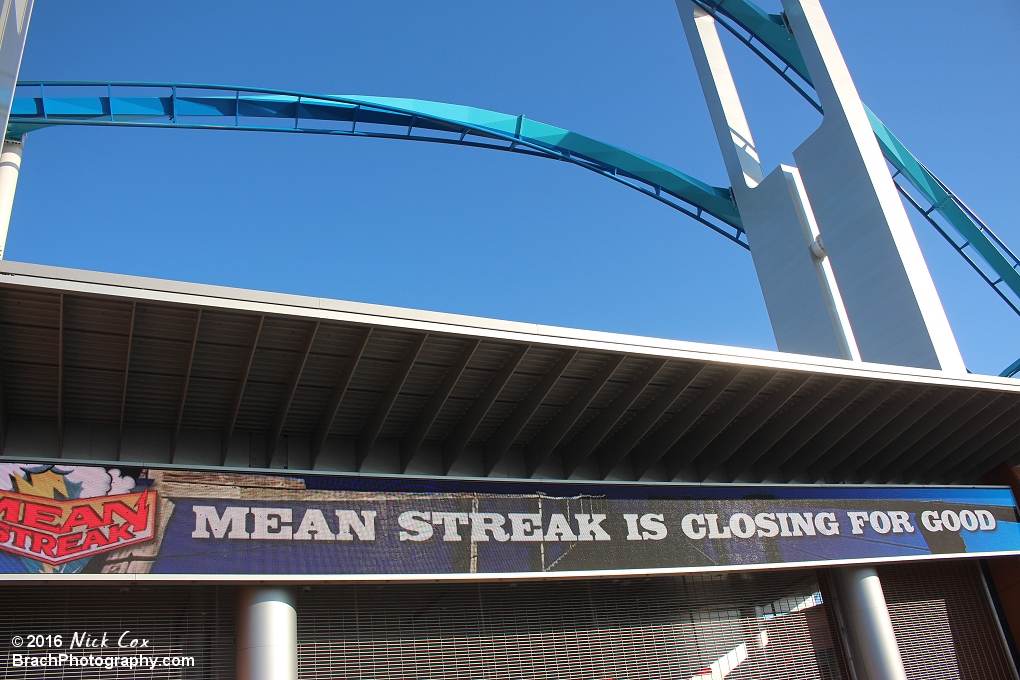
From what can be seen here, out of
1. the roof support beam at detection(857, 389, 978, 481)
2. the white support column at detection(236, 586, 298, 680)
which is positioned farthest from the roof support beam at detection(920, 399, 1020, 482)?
the white support column at detection(236, 586, 298, 680)

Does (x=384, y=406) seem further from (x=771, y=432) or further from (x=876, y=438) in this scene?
(x=876, y=438)

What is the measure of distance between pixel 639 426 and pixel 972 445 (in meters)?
9.98

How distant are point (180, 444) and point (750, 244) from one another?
71.0 ft

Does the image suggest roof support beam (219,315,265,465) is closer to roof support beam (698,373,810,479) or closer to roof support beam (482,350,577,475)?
roof support beam (482,350,577,475)

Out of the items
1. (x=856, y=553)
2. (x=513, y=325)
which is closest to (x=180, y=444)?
(x=513, y=325)

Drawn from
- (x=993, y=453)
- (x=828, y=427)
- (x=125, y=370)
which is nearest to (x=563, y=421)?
(x=828, y=427)

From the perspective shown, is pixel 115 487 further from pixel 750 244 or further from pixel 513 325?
pixel 750 244

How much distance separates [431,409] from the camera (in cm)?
1528

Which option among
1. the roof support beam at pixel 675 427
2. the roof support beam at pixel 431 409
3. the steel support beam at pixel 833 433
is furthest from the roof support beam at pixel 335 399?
the steel support beam at pixel 833 433

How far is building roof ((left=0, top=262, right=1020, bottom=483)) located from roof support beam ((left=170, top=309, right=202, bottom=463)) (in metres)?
0.03

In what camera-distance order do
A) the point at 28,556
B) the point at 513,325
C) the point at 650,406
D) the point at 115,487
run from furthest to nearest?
the point at 650,406, the point at 513,325, the point at 115,487, the point at 28,556

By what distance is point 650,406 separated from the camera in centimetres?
1698

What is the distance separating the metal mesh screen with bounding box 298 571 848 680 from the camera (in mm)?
14570

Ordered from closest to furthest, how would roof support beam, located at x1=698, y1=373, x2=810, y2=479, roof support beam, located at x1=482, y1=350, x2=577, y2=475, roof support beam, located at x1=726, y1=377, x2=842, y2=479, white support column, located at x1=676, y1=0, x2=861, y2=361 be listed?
roof support beam, located at x1=482, y1=350, x2=577, y2=475
roof support beam, located at x1=698, y1=373, x2=810, y2=479
roof support beam, located at x1=726, y1=377, x2=842, y2=479
white support column, located at x1=676, y1=0, x2=861, y2=361
